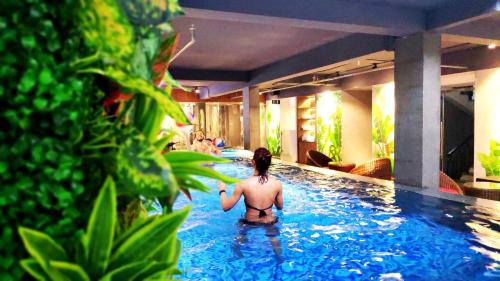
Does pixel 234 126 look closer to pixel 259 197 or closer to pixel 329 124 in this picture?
pixel 329 124

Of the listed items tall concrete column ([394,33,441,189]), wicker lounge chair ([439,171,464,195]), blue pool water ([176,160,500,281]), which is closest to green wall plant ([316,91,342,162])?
wicker lounge chair ([439,171,464,195])

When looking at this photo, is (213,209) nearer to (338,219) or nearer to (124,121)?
(338,219)

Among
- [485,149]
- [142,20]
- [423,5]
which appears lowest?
[485,149]

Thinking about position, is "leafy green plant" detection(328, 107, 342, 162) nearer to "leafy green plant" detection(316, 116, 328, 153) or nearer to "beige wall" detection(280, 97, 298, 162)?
"leafy green plant" detection(316, 116, 328, 153)

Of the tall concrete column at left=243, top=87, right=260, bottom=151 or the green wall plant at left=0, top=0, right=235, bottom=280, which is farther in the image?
the tall concrete column at left=243, top=87, right=260, bottom=151

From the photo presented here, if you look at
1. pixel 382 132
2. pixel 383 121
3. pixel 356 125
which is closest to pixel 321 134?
pixel 356 125

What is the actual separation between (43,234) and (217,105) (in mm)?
20678

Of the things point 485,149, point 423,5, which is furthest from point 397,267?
point 485,149

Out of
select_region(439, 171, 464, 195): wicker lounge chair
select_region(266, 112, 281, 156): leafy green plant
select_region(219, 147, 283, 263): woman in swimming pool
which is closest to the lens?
select_region(219, 147, 283, 263): woman in swimming pool

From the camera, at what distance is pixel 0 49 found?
70 cm

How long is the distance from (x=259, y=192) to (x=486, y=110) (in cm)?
654

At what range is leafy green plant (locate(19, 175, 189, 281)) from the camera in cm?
73

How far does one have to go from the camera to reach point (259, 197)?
14.3 ft

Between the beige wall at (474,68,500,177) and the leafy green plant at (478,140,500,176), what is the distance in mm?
134
